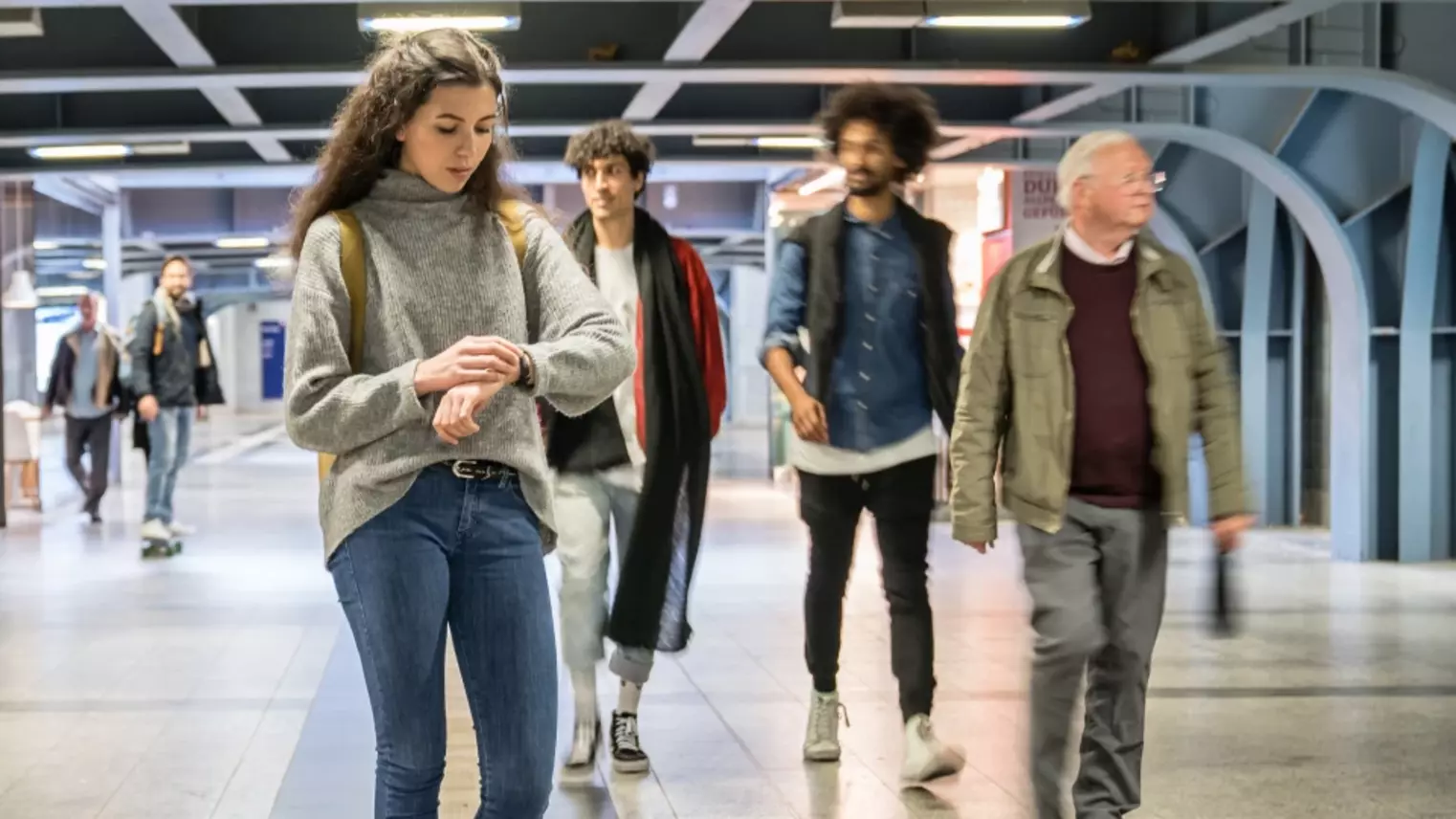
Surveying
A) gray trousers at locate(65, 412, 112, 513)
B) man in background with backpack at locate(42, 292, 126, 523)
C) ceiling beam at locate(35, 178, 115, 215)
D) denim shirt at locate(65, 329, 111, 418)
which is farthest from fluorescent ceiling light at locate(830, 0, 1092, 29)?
ceiling beam at locate(35, 178, 115, 215)

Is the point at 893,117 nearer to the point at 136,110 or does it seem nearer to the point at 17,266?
the point at 136,110

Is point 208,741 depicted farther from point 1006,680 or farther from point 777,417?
point 777,417

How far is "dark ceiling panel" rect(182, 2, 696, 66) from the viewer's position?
12.4 m

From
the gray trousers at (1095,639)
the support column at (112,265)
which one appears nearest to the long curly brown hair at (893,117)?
the gray trousers at (1095,639)

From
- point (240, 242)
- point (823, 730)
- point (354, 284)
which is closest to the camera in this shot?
point (354, 284)

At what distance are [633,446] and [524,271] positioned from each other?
2.48 metres

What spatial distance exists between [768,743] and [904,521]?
118 centimetres

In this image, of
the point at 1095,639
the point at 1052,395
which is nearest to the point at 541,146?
the point at 1052,395

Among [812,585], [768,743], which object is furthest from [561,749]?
[812,585]

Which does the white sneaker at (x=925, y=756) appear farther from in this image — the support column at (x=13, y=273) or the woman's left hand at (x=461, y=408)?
the support column at (x=13, y=273)

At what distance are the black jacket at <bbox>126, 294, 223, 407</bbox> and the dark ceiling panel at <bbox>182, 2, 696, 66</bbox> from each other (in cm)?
191

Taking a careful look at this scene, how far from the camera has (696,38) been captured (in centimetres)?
1157

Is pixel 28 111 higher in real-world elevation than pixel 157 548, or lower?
higher

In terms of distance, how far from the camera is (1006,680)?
7.90 m
